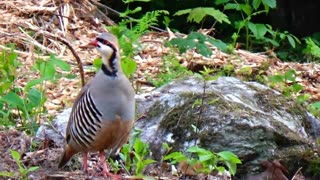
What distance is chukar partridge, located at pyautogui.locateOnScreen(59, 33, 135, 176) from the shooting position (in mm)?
4645

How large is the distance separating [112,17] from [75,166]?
15.4ft

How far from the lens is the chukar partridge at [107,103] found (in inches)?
183

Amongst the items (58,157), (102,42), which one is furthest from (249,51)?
(102,42)

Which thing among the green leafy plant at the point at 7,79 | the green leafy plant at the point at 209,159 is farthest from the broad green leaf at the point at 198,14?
the green leafy plant at the point at 209,159

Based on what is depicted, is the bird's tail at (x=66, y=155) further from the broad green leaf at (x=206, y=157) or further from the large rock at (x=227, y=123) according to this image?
the broad green leaf at (x=206, y=157)

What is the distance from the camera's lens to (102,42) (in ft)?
15.2

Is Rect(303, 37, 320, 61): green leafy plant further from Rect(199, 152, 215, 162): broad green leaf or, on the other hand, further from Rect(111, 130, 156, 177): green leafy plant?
Rect(199, 152, 215, 162): broad green leaf

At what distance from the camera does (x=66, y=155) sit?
5145 millimetres

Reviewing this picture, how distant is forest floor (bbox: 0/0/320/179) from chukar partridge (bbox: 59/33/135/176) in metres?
1.84

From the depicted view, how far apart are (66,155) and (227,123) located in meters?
1.05

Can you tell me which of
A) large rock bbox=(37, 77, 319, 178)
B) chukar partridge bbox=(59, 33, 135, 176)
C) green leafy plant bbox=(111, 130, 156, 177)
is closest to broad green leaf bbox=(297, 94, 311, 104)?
large rock bbox=(37, 77, 319, 178)

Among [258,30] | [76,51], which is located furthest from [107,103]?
[258,30]

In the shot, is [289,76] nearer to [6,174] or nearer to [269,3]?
[269,3]

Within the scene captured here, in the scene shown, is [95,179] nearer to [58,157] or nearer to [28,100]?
[58,157]
